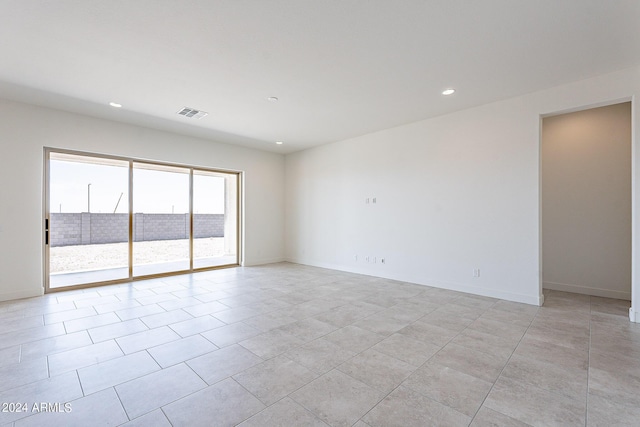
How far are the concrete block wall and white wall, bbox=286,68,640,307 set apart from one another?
9.15 ft

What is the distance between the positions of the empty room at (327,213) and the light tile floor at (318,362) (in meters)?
0.02

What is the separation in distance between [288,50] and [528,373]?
363cm

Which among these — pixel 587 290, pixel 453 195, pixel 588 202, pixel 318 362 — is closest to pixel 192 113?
pixel 318 362

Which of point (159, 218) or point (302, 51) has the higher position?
point (302, 51)

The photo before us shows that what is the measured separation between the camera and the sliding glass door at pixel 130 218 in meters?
4.92

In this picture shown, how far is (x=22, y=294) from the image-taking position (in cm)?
433

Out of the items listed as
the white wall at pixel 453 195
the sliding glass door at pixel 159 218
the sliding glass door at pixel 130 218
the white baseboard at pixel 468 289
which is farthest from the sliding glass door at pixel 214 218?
the white baseboard at pixel 468 289

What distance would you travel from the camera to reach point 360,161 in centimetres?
616

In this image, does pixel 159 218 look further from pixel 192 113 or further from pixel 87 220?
pixel 192 113

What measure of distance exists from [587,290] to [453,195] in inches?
101

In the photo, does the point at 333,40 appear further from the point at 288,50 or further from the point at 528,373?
the point at 528,373

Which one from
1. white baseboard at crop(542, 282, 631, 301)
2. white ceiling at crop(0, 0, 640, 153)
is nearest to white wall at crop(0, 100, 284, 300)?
white ceiling at crop(0, 0, 640, 153)

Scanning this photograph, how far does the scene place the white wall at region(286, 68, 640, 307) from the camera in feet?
13.1

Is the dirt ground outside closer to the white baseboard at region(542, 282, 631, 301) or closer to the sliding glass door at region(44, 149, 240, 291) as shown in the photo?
the sliding glass door at region(44, 149, 240, 291)
